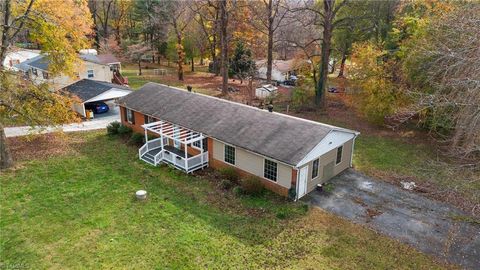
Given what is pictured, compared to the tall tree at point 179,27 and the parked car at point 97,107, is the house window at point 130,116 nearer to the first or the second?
the parked car at point 97,107

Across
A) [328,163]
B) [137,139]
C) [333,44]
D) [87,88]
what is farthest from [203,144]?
[333,44]

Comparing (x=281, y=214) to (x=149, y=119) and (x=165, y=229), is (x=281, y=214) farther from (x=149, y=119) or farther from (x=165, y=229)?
(x=149, y=119)

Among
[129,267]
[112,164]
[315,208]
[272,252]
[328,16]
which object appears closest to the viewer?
[129,267]

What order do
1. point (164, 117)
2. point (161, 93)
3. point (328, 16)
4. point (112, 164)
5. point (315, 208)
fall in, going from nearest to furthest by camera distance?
point (315, 208) < point (112, 164) < point (164, 117) < point (161, 93) < point (328, 16)

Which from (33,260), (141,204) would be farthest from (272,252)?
(33,260)

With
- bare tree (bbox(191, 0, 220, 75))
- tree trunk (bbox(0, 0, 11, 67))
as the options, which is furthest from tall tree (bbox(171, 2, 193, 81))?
tree trunk (bbox(0, 0, 11, 67))

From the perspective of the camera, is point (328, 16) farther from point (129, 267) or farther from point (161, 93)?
point (129, 267)

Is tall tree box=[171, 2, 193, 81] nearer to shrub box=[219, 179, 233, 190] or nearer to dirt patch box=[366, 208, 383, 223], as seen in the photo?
shrub box=[219, 179, 233, 190]
